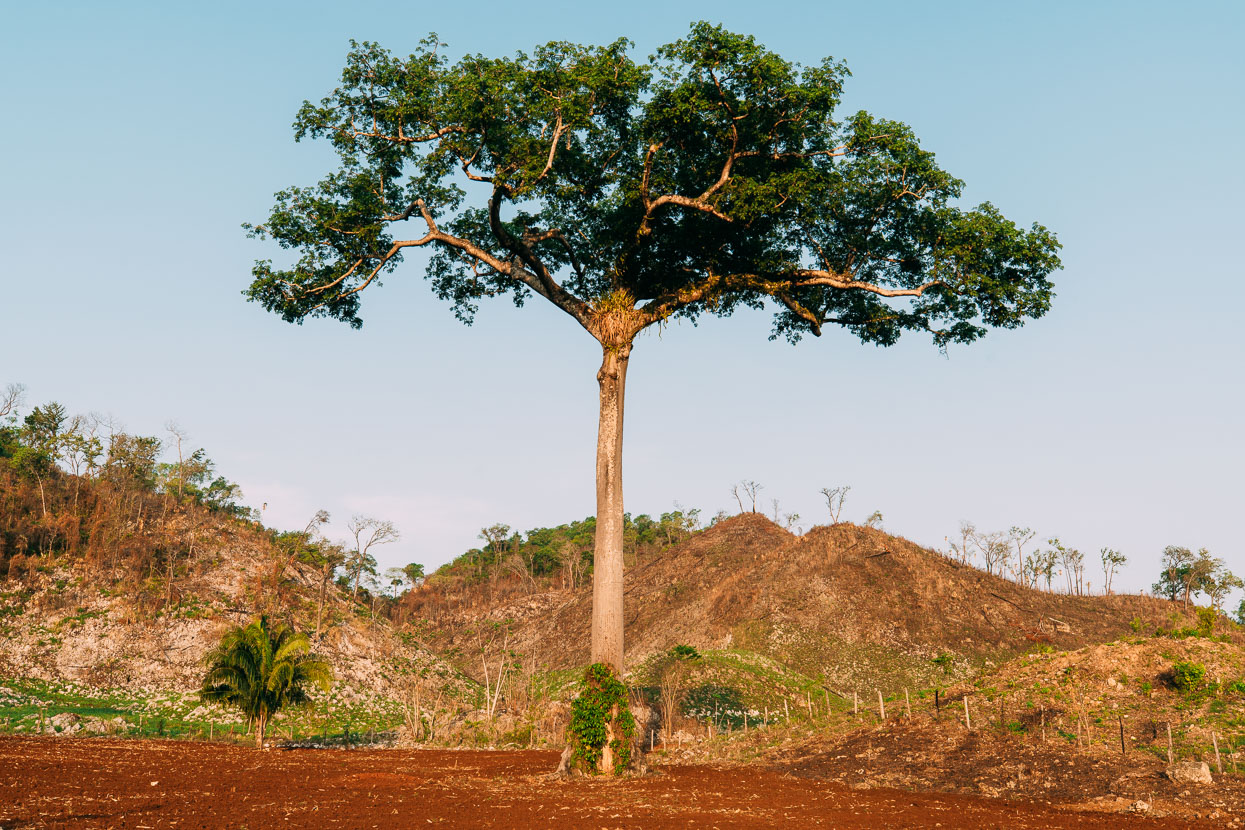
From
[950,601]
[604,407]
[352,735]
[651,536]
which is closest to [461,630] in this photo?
[651,536]

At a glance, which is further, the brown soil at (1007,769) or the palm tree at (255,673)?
the palm tree at (255,673)

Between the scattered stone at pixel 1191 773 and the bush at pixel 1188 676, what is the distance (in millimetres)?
6486

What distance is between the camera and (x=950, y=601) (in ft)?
185

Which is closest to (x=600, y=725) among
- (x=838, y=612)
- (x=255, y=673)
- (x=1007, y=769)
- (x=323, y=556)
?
(x=1007, y=769)

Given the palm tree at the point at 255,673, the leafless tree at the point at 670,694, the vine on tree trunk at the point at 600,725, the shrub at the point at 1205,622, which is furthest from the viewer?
the leafless tree at the point at 670,694

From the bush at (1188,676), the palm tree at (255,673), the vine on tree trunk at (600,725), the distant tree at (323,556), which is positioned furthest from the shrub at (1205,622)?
the distant tree at (323,556)

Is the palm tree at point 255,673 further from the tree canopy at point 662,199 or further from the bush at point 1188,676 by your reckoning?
the bush at point 1188,676

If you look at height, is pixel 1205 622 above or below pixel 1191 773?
above

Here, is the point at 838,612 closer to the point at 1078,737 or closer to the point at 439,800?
the point at 1078,737

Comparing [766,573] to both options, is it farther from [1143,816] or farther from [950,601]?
[1143,816]

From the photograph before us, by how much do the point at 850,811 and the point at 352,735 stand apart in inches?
1229

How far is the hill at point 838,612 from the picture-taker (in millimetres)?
50500

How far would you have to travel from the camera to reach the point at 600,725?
56.4ft

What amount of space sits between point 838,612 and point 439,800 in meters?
45.9
